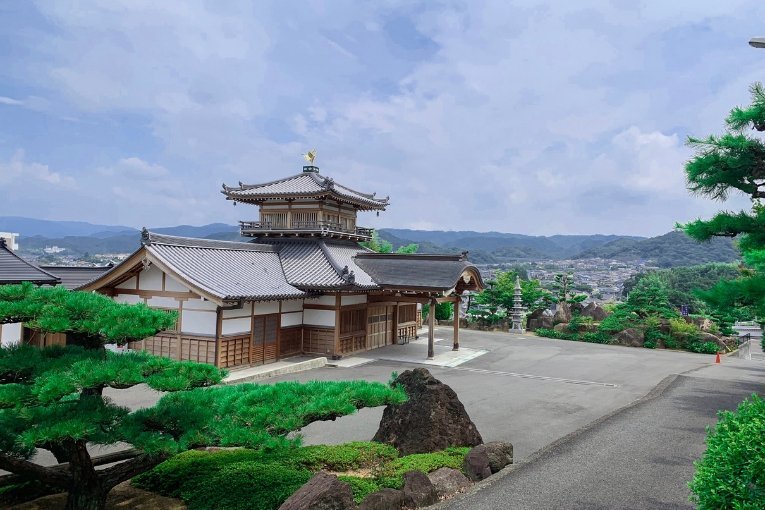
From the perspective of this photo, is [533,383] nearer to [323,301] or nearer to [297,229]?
[323,301]

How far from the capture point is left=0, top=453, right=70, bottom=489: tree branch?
6.01m

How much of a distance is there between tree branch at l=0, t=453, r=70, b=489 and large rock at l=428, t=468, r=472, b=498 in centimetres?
487

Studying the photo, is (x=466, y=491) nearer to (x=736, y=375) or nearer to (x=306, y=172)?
(x=736, y=375)

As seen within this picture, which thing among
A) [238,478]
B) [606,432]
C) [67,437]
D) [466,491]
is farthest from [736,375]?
[67,437]

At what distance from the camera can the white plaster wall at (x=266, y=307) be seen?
Result: 61.9ft

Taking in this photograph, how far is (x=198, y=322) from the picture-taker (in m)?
17.5

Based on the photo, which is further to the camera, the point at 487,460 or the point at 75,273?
the point at 75,273

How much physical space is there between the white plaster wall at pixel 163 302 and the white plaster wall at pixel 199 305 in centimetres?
47

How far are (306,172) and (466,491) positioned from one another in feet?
70.0

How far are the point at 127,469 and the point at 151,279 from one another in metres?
13.0

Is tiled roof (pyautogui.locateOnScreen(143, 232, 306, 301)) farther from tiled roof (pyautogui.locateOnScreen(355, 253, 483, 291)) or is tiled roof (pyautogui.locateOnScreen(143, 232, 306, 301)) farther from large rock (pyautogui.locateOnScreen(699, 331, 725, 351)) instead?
large rock (pyautogui.locateOnScreen(699, 331, 725, 351))

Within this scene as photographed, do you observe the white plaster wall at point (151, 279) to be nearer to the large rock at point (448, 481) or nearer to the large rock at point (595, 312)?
the large rock at point (448, 481)

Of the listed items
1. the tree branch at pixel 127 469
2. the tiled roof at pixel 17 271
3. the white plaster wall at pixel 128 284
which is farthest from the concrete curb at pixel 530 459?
the tiled roof at pixel 17 271

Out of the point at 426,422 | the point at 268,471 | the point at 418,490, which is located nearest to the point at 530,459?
the point at 426,422
